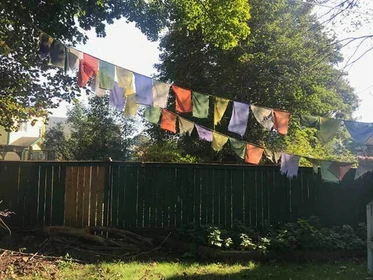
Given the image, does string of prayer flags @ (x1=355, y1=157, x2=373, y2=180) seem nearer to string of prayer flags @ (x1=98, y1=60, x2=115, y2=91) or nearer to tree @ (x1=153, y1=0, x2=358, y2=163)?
string of prayer flags @ (x1=98, y1=60, x2=115, y2=91)

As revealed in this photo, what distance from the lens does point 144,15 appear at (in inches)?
439

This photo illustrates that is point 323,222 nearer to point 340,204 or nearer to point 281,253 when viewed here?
point 340,204

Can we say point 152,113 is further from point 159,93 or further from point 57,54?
point 57,54

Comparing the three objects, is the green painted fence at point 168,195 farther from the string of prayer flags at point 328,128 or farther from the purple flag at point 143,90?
the purple flag at point 143,90

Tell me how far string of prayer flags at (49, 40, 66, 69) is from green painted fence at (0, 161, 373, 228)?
2.79 metres

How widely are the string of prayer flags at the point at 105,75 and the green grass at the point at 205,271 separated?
296cm

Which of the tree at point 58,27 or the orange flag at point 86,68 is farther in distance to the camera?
the tree at point 58,27

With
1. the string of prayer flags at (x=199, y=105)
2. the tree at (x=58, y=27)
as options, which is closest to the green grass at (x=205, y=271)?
the string of prayer flags at (x=199, y=105)

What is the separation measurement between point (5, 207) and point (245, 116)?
18.1 ft

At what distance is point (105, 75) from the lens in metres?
6.17

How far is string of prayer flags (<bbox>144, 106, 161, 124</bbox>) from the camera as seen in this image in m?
6.63

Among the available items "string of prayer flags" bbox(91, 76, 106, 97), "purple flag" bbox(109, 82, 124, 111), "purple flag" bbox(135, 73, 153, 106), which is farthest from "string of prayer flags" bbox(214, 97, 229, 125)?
"string of prayer flags" bbox(91, 76, 106, 97)

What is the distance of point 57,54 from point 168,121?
7.19 ft

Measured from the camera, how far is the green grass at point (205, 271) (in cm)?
573
